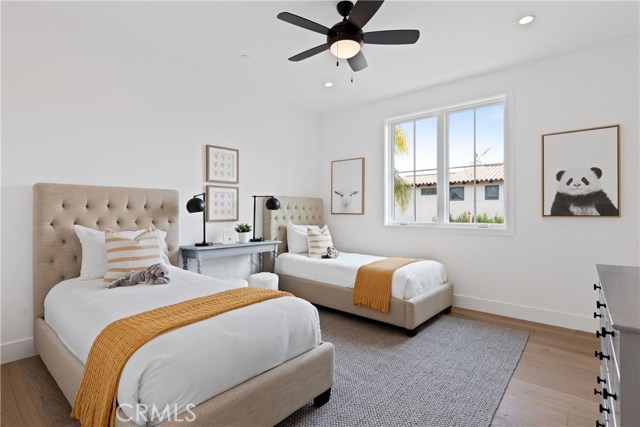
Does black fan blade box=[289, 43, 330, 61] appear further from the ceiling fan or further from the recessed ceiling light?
the recessed ceiling light

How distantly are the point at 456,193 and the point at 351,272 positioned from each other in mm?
1751

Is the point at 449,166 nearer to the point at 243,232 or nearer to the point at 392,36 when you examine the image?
the point at 392,36

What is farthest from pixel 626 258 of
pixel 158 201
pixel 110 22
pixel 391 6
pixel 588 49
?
pixel 110 22

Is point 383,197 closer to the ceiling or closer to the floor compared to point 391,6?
closer to the floor

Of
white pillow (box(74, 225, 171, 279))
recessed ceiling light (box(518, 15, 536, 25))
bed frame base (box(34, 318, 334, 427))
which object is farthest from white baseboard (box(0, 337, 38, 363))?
recessed ceiling light (box(518, 15, 536, 25))

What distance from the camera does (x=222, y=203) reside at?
380 centimetres

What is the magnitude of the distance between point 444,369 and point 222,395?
1739mm

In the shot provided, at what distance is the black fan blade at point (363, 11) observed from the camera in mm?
1947

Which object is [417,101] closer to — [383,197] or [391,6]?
[383,197]

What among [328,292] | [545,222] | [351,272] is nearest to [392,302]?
[351,272]

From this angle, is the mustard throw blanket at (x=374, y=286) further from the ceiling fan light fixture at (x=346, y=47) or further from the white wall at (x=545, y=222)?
the ceiling fan light fixture at (x=346, y=47)

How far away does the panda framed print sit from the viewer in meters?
2.90

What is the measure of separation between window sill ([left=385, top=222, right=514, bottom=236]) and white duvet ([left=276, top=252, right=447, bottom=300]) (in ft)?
1.68

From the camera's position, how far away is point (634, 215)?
2.82 m
